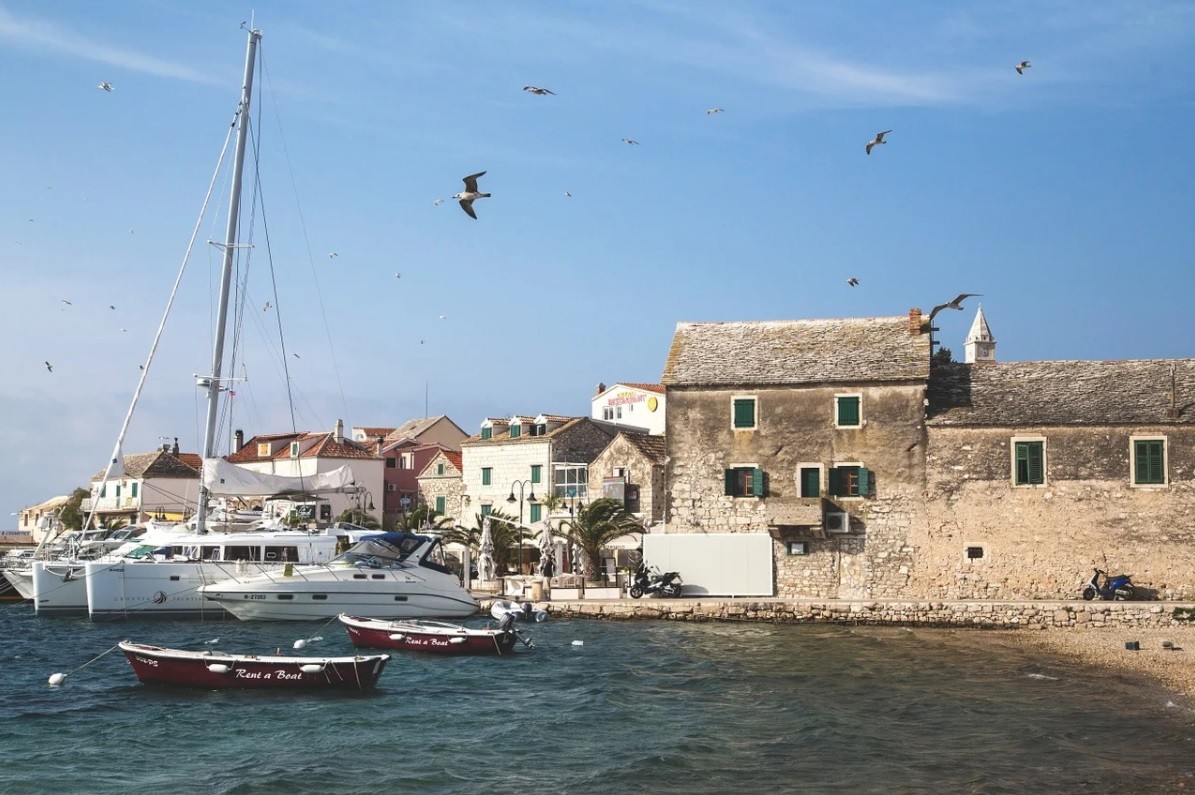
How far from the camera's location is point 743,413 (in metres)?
40.6

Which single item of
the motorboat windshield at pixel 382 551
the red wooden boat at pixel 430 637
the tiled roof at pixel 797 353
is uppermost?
the tiled roof at pixel 797 353

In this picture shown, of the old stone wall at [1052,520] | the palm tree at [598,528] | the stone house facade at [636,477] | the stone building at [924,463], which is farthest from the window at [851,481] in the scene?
the stone house facade at [636,477]

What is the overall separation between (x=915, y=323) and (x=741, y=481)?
25.2 feet

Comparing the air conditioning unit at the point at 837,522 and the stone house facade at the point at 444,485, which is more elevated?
the stone house facade at the point at 444,485

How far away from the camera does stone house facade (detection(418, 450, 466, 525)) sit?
64812 millimetres

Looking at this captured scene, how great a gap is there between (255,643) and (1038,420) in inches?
930

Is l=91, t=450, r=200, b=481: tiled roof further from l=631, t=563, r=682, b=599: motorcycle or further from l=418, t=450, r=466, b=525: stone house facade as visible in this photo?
l=631, t=563, r=682, b=599: motorcycle

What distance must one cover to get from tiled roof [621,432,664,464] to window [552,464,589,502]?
330cm

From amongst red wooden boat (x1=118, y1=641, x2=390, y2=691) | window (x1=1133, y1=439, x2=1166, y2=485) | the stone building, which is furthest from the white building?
red wooden boat (x1=118, y1=641, x2=390, y2=691)

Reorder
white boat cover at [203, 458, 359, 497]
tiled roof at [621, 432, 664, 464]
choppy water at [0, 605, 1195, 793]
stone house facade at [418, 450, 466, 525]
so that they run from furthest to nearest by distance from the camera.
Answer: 1. stone house facade at [418, 450, 466, 525]
2. tiled roof at [621, 432, 664, 464]
3. white boat cover at [203, 458, 359, 497]
4. choppy water at [0, 605, 1195, 793]

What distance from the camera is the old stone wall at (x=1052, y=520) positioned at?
120ft

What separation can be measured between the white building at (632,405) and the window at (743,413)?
124ft

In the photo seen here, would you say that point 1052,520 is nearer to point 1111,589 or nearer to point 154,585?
point 1111,589

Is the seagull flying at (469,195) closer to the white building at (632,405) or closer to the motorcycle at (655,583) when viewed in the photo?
the motorcycle at (655,583)
